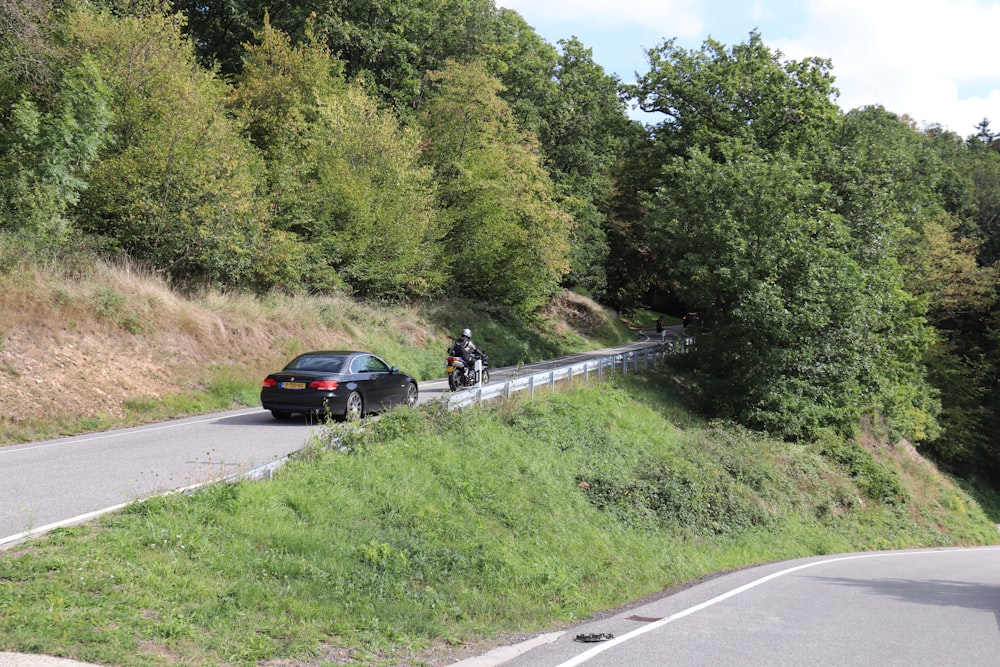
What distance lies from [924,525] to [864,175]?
14.3m

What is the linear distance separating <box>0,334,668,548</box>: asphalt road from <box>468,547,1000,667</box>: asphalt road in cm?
475

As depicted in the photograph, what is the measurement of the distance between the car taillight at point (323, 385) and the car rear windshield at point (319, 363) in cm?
45

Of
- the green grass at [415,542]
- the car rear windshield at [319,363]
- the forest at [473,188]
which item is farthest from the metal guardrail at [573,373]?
the car rear windshield at [319,363]

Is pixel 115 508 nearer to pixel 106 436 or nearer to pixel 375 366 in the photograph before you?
pixel 106 436

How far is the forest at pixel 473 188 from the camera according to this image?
71.0 feet

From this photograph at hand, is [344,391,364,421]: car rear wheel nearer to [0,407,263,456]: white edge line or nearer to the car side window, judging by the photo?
the car side window

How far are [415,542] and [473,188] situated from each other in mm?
28428

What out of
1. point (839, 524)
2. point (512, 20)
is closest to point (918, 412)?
point (839, 524)

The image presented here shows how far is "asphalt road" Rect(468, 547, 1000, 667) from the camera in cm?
687

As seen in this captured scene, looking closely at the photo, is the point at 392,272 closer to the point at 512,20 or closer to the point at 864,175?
the point at 864,175

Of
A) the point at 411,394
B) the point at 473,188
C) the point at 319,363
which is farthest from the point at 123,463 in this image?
the point at 473,188

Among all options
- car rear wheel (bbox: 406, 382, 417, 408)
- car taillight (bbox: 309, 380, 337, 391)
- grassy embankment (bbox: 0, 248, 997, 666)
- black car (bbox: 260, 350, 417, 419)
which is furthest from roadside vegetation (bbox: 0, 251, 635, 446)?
car rear wheel (bbox: 406, 382, 417, 408)

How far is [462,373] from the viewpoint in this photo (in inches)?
859

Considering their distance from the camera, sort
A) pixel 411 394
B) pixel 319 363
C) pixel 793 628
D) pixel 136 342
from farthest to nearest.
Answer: pixel 136 342
pixel 411 394
pixel 319 363
pixel 793 628
